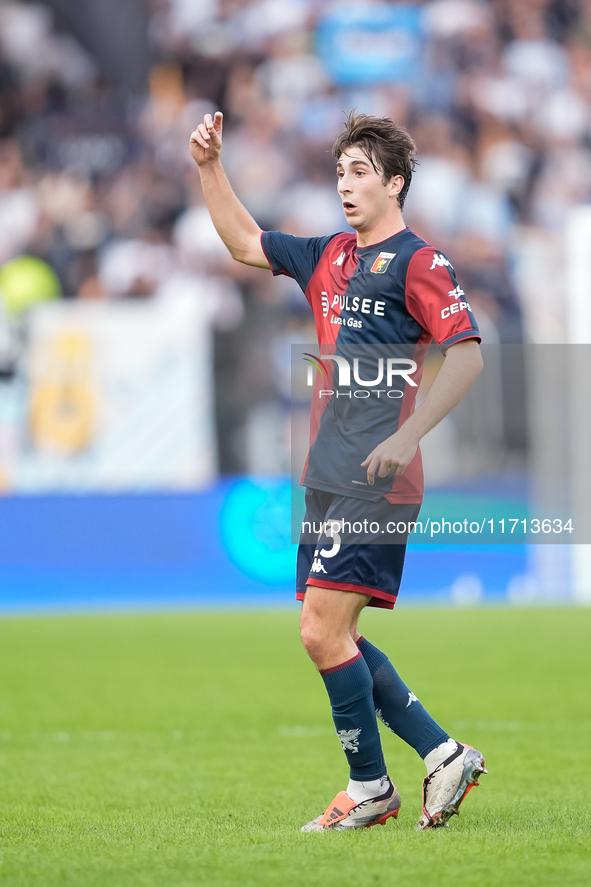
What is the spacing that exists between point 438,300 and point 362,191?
44 cm

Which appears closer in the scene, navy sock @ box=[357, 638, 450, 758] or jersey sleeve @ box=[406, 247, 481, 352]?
jersey sleeve @ box=[406, 247, 481, 352]

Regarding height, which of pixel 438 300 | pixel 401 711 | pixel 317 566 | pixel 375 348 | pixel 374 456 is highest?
pixel 438 300

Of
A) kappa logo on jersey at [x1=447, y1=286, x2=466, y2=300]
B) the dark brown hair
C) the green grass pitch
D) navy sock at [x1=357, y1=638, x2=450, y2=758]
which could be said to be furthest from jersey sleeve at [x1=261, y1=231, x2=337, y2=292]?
the green grass pitch

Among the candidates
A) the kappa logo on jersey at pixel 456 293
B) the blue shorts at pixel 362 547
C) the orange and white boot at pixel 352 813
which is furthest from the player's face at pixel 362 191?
the orange and white boot at pixel 352 813

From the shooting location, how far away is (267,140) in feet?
51.3

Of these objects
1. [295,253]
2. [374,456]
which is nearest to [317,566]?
[374,456]

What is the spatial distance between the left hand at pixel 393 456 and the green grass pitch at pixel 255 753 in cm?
98

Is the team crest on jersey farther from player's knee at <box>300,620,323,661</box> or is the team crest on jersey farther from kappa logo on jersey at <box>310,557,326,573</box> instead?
player's knee at <box>300,620,323,661</box>

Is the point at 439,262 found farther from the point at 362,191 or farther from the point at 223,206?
the point at 223,206

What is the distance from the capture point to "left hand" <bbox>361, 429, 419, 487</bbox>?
10.9 ft

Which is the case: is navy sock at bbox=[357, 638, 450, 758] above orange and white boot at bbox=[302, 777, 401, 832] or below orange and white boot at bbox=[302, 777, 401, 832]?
above

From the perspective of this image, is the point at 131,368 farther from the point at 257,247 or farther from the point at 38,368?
the point at 257,247

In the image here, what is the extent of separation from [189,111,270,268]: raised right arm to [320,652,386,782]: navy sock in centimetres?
128

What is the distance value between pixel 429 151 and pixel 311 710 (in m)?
10.5
